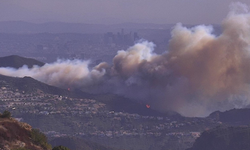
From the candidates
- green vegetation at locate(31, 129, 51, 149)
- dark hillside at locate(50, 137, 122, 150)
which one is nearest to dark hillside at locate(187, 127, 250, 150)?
dark hillside at locate(50, 137, 122, 150)

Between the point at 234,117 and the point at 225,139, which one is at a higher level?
the point at 234,117

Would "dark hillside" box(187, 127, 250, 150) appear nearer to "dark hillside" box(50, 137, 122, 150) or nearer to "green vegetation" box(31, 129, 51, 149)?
"dark hillside" box(50, 137, 122, 150)

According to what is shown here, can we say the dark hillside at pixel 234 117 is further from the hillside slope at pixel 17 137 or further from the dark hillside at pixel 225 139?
the hillside slope at pixel 17 137

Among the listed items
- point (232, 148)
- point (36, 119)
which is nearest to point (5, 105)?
point (36, 119)

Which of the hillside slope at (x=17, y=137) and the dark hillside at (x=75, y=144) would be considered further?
the dark hillside at (x=75, y=144)

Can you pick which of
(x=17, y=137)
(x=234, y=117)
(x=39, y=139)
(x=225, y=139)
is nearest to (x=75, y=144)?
(x=225, y=139)

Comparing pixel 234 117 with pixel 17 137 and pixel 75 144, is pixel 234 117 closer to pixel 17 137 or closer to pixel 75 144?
pixel 75 144

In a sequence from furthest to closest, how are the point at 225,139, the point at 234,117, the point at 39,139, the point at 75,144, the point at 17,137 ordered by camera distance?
the point at 234,117
the point at 225,139
the point at 75,144
the point at 39,139
the point at 17,137

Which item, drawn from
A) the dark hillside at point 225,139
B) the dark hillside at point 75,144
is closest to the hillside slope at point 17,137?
the dark hillside at point 75,144

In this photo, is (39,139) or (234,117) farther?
(234,117)

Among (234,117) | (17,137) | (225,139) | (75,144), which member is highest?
(234,117)

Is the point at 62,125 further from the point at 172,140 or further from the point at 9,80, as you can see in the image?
the point at 9,80

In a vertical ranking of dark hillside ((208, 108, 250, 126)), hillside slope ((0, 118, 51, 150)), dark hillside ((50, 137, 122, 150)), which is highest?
dark hillside ((208, 108, 250, 126))

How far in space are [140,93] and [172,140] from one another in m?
42.0
